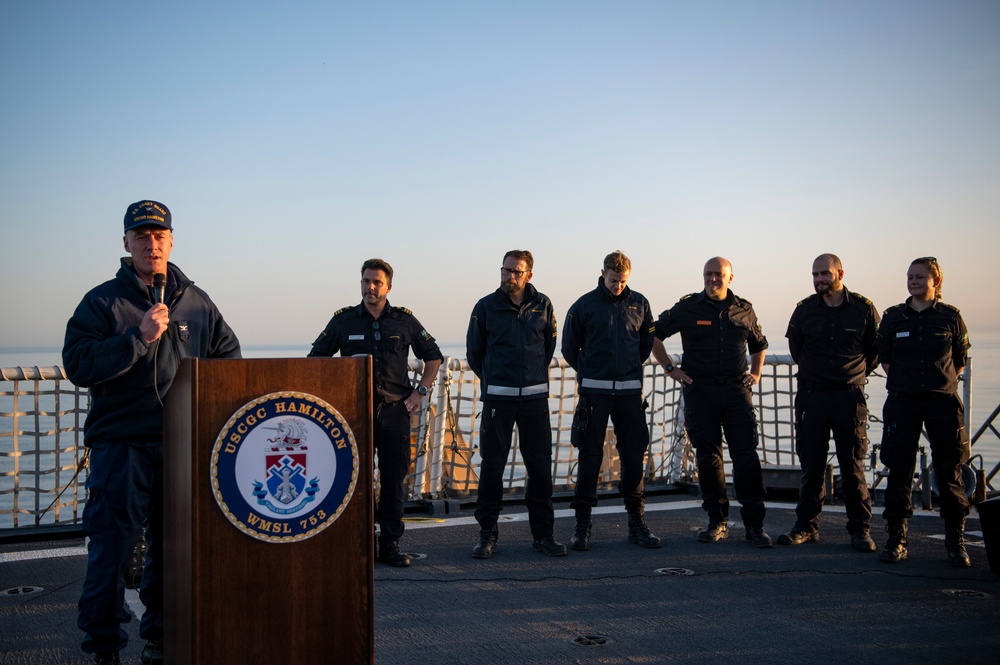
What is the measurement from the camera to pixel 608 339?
5484 mm

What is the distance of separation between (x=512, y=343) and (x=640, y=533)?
55.8 inches

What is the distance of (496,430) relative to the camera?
5309 mm

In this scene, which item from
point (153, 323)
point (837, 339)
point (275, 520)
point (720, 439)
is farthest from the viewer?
point (720, 439)

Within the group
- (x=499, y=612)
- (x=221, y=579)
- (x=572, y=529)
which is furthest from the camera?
(x=572, y=529)

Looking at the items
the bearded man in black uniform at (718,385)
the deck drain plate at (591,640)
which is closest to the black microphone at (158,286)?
the deck drain plate at (591,640)

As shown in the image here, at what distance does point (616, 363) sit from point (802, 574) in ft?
5.37

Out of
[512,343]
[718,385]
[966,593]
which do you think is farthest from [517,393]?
[966,593]

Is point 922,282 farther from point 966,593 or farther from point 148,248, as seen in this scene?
point 148,248

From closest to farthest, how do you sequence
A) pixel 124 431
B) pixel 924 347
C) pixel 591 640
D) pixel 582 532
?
pixel 124 431
pixel 591 640
pixel 924 347
pixel 582 532

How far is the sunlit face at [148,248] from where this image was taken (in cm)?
297

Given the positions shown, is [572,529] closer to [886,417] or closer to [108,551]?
[886,417]

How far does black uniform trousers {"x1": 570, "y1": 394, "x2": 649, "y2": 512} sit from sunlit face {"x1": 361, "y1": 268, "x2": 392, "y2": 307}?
4.80ft

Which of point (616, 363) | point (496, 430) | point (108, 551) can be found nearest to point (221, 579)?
point (108, 551)

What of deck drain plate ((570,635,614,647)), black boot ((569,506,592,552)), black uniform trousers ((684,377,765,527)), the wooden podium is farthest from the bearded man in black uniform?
the wooden podium
